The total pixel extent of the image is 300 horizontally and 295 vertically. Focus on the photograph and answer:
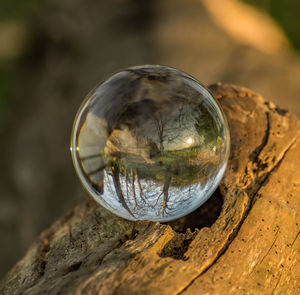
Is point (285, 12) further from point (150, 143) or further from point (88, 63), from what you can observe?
point (150, 143)

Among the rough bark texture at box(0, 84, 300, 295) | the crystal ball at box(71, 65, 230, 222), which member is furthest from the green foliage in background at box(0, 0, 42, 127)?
the crystal ball at box(71, 65, 230, 222)

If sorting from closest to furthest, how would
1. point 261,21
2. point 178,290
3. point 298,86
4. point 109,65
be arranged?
point 178,290 < point 298,86 < point 109,65 < point 261,21

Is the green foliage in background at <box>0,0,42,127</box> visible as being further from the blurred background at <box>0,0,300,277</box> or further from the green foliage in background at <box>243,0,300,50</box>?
the green foliage in background at <box>243,0,300,50</box>

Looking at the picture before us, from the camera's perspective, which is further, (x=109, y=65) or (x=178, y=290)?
(x=109, y=65)

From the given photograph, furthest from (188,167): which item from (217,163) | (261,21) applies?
(261,21)

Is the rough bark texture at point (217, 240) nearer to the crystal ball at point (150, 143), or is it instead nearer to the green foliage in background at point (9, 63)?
the crystal ball at point (150, 143)

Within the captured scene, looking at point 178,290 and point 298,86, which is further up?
point 298,86

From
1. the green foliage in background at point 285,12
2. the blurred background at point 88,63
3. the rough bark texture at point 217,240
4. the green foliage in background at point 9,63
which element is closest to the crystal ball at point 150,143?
the rough bark texture at point 217,240

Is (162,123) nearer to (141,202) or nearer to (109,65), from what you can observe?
(141,202)
